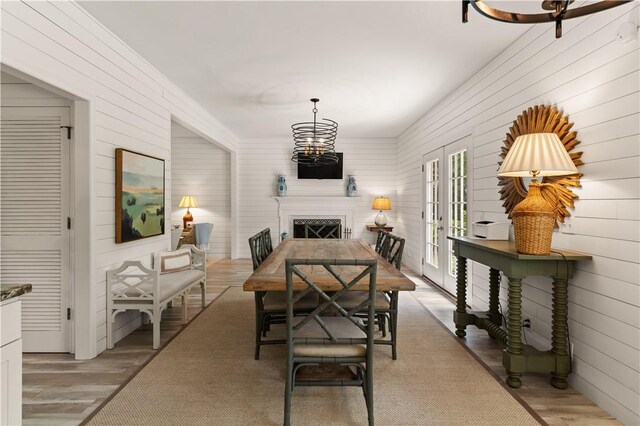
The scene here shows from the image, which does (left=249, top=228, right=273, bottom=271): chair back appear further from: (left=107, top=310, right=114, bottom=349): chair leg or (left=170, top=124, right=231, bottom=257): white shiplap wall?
(left=170, top=124, right=231, bottom=257): white shiplap wall

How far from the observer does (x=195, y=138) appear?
24.8ft

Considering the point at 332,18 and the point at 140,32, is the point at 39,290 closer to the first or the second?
the point at 140,32

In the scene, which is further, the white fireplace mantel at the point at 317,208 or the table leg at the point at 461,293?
the white fireplace mantel at the point at 317,208

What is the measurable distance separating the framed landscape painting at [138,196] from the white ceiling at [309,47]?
3.36ft

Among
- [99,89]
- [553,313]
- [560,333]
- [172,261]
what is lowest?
[560,333]

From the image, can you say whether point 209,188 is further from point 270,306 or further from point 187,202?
point 270,306

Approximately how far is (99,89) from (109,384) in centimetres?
223

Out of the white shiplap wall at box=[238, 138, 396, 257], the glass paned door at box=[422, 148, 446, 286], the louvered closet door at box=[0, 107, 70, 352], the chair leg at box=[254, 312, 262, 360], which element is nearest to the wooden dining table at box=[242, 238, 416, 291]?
the chair leg at box=[254, 312, 262, 360]

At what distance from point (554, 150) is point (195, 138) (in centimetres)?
685

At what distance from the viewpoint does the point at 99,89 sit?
2852mm

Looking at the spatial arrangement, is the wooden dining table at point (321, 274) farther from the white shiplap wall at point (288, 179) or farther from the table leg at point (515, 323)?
the white shiplap wall at point (288, 179)

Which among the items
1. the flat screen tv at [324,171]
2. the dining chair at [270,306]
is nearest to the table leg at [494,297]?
the dining chair at [270,306]

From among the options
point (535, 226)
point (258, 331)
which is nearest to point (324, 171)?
point (258, 331)

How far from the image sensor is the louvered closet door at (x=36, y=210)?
285cm
